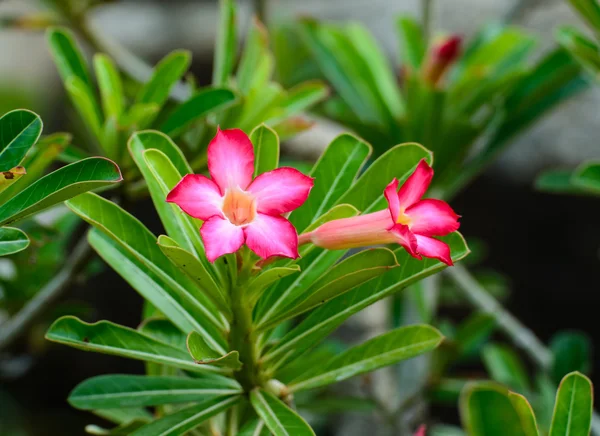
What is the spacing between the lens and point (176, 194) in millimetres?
439

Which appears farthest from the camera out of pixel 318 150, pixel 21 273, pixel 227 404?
pixel 318 150

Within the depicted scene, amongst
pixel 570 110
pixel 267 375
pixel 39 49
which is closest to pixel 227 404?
pixel 267 375

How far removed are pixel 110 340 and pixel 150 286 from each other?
75 mm

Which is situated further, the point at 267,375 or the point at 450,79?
the point at 450,79

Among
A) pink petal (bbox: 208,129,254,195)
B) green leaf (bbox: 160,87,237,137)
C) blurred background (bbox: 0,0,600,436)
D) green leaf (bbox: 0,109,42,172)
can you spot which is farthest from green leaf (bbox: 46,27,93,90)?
blurred background (bbox: 0,0,600,436)

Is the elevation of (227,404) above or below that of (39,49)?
below

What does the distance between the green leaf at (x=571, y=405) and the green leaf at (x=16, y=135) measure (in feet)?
1.63

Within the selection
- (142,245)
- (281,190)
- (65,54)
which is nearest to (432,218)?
(281,190)

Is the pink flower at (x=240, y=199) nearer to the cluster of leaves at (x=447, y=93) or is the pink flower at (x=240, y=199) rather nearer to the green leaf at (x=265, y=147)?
the green leaf at (x=265, y=147)

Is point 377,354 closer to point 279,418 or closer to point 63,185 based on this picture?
point 279,418

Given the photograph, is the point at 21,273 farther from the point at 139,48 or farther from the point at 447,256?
the point at 139,48

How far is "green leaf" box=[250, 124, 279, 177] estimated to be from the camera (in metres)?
0.56

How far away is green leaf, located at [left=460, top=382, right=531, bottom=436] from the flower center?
28 cm

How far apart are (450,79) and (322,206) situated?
85 cm
